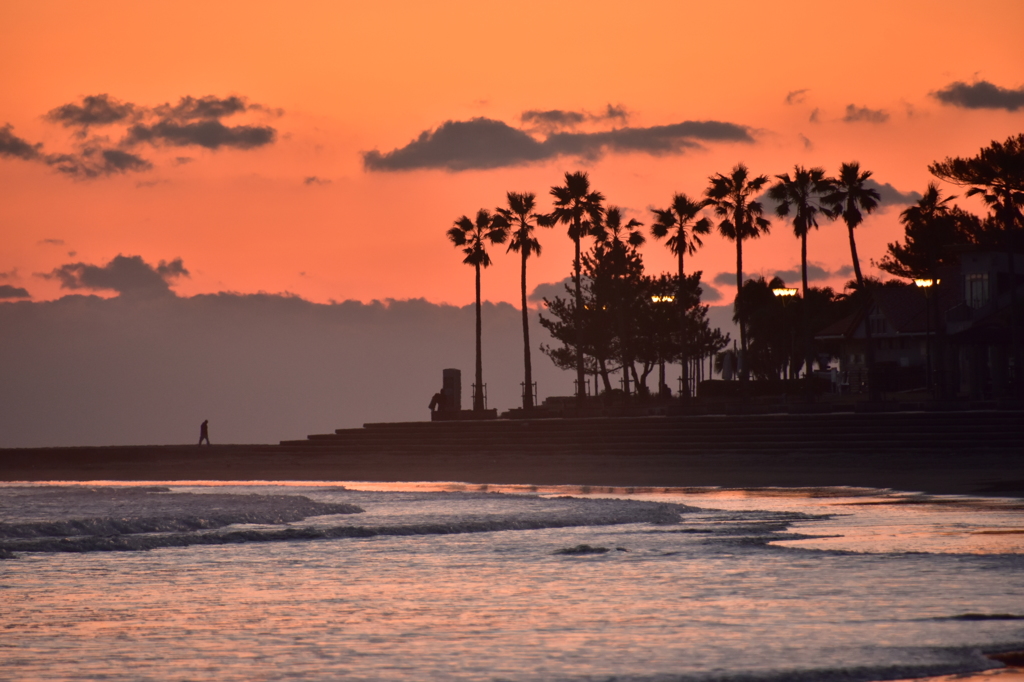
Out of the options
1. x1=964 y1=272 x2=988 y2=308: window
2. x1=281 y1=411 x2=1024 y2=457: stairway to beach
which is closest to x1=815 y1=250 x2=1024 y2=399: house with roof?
x1=964 y1=272 x2=988 y2=308: window

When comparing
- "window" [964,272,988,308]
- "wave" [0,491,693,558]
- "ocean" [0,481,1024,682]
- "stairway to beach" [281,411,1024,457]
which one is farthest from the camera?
"window" [964,272,988,308]

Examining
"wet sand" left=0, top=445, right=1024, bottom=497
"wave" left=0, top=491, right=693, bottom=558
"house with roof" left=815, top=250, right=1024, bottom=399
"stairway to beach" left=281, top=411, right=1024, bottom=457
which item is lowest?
"wave" left=0, top=491, right=693, bottom=558

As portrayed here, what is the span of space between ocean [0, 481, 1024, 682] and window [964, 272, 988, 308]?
41.1m

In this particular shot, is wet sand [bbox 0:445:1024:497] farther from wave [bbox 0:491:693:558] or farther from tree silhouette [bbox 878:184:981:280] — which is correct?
tree silhouette [bbox 878:184:981:280]

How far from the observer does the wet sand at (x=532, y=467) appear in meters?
28.1

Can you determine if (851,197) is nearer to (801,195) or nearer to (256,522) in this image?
(801,195)

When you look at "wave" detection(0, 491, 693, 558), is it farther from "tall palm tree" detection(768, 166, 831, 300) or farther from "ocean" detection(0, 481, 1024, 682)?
"tall palm tree" detection(768, 166, 831, 300)

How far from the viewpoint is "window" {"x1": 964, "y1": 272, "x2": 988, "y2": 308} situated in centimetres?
5828

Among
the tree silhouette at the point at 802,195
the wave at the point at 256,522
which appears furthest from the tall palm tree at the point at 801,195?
the wave at the point at 256,522

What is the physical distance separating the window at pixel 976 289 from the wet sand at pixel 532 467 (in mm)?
28896

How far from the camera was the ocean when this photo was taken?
7.40m

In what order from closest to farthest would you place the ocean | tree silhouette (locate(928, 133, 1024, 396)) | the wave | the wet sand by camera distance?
the ocean < the wave < the wet sand < tree silhouette (locate(928, 133, 1024, 396))

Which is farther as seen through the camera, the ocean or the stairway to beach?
the stairway to beach

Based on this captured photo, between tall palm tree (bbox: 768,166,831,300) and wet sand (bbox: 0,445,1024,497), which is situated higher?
tall palm tree (bbox: 768,166,831,300)
